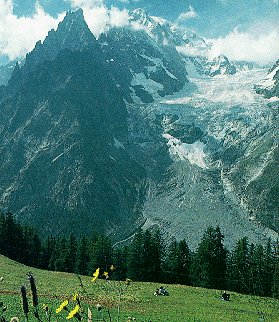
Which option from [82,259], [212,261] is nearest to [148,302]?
[212,261]

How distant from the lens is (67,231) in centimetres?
19812

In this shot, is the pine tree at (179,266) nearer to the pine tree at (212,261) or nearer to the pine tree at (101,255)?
the pine tree at (212,261)

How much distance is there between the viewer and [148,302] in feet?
99.2

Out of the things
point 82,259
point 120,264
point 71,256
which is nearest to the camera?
point 82,259

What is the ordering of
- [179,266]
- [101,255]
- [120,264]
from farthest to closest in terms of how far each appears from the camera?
1. [120,264]
2. [101,255]
3. [179,266]

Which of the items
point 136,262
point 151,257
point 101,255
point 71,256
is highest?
point 151,257

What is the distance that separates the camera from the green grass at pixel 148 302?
2348 centimetres

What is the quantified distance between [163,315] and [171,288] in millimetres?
15754

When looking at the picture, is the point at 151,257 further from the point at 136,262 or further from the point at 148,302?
the point at 148,302

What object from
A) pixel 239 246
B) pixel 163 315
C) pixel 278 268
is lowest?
pixel 163 315

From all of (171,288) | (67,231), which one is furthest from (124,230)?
(171,288)

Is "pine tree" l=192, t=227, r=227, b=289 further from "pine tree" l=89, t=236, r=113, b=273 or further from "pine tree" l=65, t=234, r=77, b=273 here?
"pine tree" l=65, t=234, r=77, b=273

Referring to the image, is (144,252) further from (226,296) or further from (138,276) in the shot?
(226,296)

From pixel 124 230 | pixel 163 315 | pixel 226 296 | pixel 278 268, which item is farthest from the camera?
pixel 124 230
